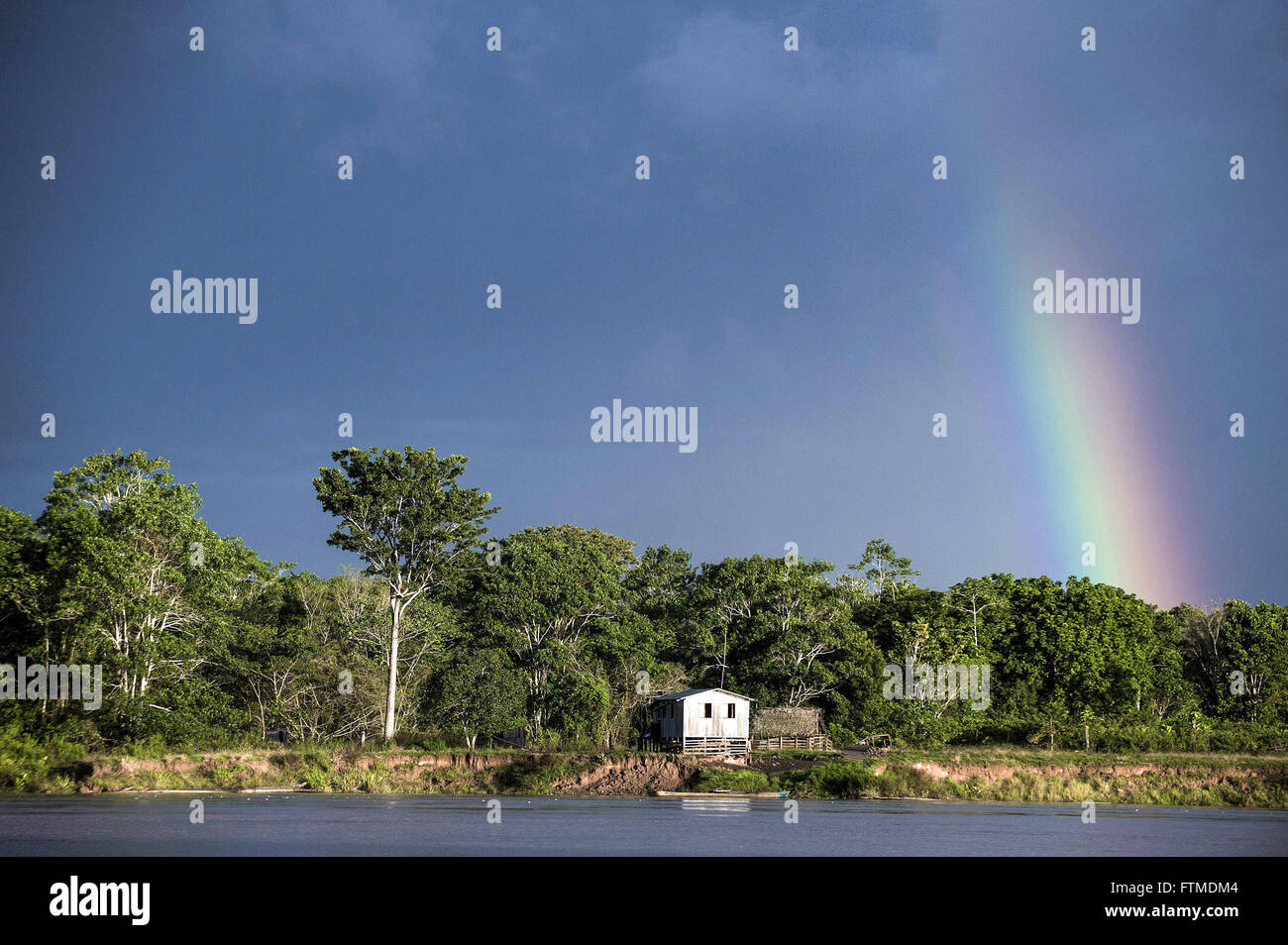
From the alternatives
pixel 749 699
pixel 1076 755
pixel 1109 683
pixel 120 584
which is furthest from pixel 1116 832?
pixel 120 584

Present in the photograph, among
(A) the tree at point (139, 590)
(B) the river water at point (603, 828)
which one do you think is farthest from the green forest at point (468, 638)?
(B) the river water at point (603, 828)

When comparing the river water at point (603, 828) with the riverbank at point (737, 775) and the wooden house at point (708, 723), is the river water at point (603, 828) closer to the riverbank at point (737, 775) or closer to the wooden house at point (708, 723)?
the riverbank at point (737, 775)

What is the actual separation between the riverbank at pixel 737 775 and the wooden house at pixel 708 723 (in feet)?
18.6

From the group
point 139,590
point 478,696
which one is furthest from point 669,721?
point 139,590

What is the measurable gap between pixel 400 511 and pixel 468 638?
9.25 m

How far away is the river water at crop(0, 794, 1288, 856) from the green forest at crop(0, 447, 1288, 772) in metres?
11.2

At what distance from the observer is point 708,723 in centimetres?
7006

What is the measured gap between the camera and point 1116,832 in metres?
40.7

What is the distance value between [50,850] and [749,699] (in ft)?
161

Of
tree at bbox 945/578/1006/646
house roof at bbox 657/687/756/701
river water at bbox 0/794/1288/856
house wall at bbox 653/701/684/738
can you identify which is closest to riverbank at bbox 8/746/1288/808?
river water at bbox 0/794/1288/856

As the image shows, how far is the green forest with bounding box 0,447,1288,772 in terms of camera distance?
201ft

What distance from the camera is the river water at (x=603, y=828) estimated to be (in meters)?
31.3
